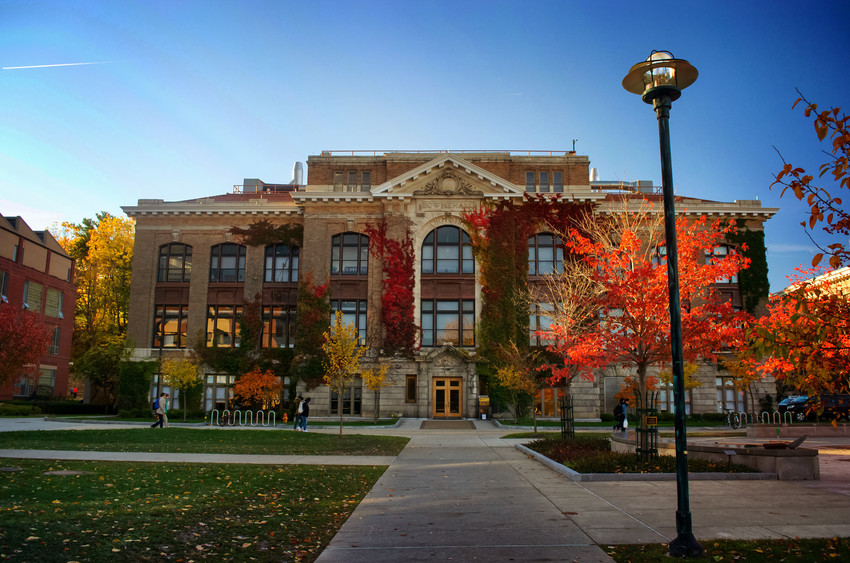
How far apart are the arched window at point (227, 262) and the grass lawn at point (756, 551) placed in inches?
1707

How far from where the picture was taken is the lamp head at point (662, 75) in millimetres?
8328

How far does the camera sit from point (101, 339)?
5325 cm

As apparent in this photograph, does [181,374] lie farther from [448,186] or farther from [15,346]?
[448,186]

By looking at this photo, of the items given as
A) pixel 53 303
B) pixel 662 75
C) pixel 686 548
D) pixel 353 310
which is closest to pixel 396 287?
pixel 353 310

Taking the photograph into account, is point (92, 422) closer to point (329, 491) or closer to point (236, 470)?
point (236, 470)

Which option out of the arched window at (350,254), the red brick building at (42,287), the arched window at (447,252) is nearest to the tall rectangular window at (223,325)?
the arched window at (350,254)

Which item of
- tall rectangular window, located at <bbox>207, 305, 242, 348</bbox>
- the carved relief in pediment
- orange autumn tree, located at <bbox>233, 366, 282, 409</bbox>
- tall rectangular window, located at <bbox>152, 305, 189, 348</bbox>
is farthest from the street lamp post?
tall rectangular window, located at <bbox>152, 305, 189, 348</bbox>

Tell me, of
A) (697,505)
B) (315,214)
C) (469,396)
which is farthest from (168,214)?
(697,505)

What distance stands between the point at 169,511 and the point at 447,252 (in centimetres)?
3669

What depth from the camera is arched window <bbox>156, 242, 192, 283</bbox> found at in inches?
1873

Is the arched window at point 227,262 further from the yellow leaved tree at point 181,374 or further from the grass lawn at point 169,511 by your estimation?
the grass lawn at point 169,511

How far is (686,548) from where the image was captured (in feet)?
22.9

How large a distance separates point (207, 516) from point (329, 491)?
331 centimetres

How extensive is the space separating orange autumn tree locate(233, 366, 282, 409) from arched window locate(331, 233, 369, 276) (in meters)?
9.01
